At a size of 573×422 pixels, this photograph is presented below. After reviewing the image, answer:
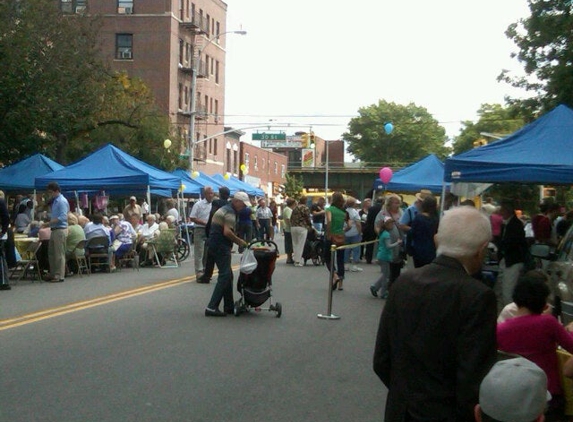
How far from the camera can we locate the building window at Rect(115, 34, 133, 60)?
62.1m

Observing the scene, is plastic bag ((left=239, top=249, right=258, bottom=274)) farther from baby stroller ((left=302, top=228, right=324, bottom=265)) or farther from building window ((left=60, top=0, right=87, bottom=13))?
building window ((left=60, top=0, right=87, bottom=13))

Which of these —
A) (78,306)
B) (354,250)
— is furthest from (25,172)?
(78,306)

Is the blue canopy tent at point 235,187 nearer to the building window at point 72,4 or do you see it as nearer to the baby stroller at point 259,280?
the building window at point 72,4

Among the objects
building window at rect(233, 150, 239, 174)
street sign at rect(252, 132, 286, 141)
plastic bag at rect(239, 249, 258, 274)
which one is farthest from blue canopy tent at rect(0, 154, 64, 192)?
Result: street sign at rect(252, 132, 286, 141)

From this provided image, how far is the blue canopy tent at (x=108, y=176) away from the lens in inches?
965

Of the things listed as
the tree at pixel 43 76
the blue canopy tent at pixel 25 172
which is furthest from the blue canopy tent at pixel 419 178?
the tree at pixel 43 76

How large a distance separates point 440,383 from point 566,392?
6.23ft

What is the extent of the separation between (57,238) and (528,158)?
9976 millimetres

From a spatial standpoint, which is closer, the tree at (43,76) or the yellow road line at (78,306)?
the yellow road line at (78,306)

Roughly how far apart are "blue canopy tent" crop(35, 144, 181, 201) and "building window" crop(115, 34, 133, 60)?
3754 centimetres

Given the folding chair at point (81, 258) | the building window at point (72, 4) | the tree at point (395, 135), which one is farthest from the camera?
the tree at point (395, 135)

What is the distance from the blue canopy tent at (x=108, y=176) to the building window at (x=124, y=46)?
37.5m

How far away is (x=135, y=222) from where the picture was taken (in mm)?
25578

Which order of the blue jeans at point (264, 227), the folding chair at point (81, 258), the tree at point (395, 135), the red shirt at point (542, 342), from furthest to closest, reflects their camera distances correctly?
1. the tree at point (395, 135)
2. the blue jeans at point (264, 227)
3. the folding chair at point (81, 258)
4. the red shirt at point (542, 342)
